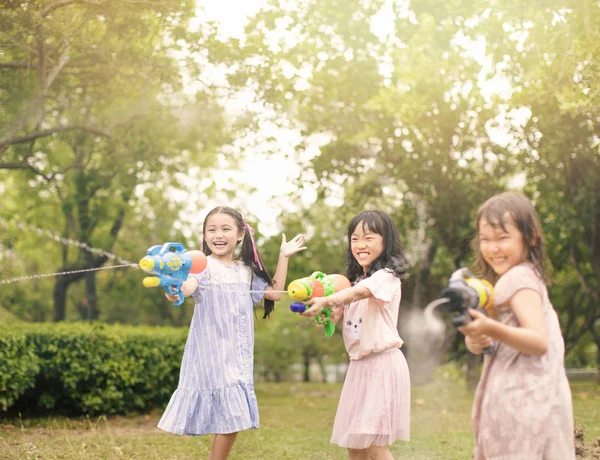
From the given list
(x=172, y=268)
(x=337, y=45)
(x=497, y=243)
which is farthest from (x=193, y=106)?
(x=497, y=243)

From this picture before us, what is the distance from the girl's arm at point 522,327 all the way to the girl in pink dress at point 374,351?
1057mm

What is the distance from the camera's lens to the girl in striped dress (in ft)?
13.3

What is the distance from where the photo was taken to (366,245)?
392cm

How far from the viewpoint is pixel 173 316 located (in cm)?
1767

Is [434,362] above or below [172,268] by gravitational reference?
below

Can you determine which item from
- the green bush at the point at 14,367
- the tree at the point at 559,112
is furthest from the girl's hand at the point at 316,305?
the green bush at the point at 14,367

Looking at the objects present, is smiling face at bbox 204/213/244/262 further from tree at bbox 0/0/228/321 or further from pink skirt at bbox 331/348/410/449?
tree at bbox 0/0/228/321

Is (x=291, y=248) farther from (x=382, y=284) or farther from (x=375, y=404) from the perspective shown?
(x=375, y=404)

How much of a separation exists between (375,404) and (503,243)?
52.3 inches

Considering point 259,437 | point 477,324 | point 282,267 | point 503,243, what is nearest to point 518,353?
point 477,324

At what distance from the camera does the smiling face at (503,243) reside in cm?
280

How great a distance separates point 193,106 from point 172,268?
289 inches

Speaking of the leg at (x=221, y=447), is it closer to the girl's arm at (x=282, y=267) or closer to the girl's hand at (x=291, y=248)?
the girl's arm at (x=282, y=267)

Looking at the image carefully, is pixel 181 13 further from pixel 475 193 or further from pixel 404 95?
pixel 475 193
